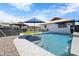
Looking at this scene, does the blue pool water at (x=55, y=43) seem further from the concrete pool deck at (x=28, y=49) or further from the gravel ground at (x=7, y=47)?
the gravel ground at (x=7, y=47)

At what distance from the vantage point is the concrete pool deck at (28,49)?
3.63 meters

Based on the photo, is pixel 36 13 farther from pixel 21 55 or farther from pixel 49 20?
pixel 21 55

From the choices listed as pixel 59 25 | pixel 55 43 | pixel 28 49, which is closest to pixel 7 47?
pixel 28 49

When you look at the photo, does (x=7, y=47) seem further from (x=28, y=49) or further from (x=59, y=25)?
(x=59, y=25)

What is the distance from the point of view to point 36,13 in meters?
3.61

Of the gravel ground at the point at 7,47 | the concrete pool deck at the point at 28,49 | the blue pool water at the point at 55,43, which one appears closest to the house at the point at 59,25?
the blue pool water at the point at 55,43

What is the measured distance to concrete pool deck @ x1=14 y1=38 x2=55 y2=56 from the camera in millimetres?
3635

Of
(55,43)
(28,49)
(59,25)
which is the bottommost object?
(28,49)

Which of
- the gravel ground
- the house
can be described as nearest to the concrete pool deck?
the gravel ground

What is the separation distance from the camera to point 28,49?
3680mm

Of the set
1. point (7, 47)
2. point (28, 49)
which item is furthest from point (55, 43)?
point (7, 47)

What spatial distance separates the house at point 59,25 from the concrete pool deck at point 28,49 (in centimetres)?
39

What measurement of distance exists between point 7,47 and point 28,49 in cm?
39

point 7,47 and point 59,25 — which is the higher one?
point 59,25
